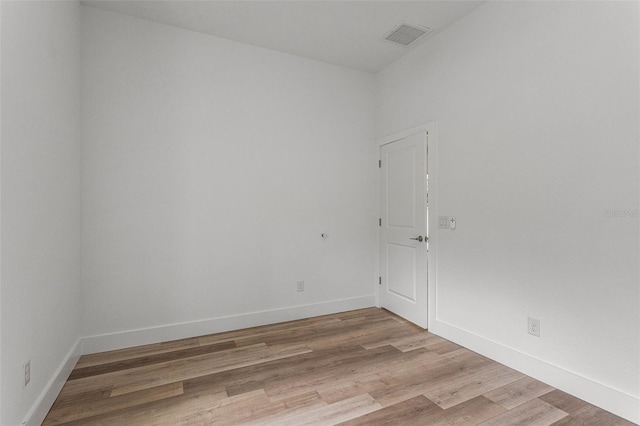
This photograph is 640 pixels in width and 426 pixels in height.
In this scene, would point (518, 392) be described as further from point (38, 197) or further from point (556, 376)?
point (38, 197)

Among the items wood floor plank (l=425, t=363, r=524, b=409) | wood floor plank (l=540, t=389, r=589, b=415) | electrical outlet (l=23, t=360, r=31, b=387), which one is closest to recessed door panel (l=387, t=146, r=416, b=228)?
wood floor plank (l=425, t=363, r=524, b=409)

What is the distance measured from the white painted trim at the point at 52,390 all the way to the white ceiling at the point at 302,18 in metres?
2.99

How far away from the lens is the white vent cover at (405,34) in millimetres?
3181

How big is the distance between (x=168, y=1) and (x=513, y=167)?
3253 mm

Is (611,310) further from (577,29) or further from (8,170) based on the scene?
(8,170)

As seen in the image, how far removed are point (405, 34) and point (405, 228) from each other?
6.81 feet

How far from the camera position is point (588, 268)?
2129 mm

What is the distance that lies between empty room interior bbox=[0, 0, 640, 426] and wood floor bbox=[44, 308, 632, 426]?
0.03 meters

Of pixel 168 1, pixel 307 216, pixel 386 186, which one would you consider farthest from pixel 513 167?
pixel 168 1

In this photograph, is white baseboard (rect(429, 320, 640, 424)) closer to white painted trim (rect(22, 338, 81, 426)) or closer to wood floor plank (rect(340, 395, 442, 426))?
wood floor plank (rect(340, 395, 442, 426))

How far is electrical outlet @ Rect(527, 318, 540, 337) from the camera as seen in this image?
242 centimetres

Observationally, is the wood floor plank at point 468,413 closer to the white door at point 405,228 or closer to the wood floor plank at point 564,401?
the wood floor plank at point 564,401

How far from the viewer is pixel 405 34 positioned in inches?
130

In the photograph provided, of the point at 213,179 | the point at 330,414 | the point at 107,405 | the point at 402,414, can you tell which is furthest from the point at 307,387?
the point at 213,179
